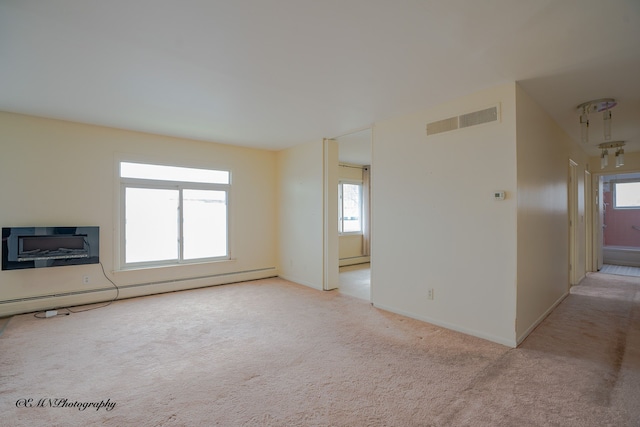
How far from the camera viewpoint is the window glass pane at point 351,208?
785 centimetres

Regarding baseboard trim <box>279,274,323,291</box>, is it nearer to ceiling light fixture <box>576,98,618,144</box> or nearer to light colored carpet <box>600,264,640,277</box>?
ceiling light fixture <box>576,98,618,144</box>

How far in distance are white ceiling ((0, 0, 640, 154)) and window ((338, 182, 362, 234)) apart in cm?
401

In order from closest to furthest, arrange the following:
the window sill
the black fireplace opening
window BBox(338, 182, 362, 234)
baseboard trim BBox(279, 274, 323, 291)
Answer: the black fireplace opening < the window sill < baseboard trim BBox(279, 274, 323, 291) < window BBox(338, 182, 362, 234)

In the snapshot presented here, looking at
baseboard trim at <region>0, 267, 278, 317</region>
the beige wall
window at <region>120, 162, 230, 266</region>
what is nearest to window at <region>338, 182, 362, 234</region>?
baseboard trim at <region>0, 267, 278, 317</region>

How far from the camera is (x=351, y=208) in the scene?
802 centimetres

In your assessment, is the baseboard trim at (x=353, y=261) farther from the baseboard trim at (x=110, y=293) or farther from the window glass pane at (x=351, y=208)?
the baseboard trim at (x=110, y=293)

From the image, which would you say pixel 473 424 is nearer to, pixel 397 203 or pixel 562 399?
pixel 562 399

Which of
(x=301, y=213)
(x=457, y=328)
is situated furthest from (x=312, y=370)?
(x=301, y=213)

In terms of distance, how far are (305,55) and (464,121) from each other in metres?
1.85

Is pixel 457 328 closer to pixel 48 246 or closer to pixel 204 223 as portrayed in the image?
pixel 204 223

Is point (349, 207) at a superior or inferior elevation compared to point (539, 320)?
superior

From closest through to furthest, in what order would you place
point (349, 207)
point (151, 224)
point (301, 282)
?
point (151, 224), point (301, 282), point (349, 207)

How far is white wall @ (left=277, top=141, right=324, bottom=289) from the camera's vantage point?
5.28m

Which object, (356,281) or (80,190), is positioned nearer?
(80,190)
